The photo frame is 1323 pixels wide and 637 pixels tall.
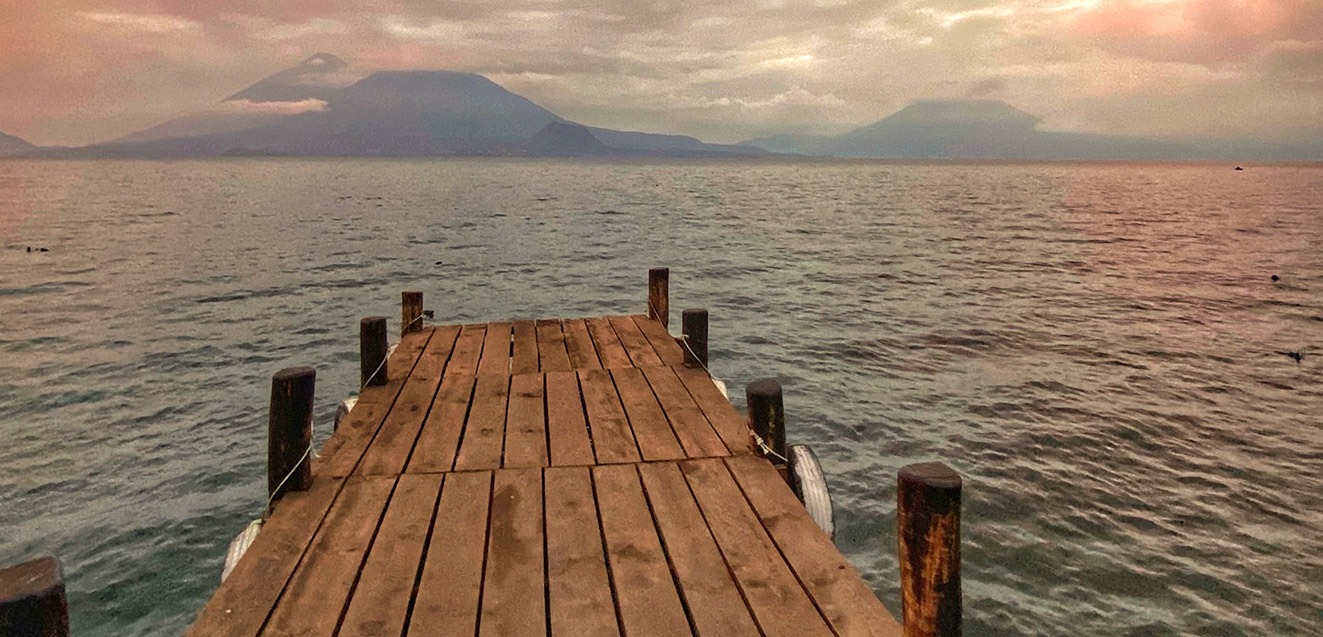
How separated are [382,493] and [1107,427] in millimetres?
12076

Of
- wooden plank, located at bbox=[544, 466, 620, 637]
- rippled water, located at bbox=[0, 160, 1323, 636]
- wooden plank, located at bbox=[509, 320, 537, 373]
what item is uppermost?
wooden plank, located at bbox=[509, 320, 537, 373]

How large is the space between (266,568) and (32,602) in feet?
4.76

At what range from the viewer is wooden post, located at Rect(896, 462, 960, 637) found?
3857mm

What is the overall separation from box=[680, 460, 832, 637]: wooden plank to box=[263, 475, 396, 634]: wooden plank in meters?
2.24

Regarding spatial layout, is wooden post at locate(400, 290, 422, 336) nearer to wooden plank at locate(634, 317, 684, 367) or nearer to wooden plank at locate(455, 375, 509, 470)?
wooden plank at locate(455, 375, 509, 470)

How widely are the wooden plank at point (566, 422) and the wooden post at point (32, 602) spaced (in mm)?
3427

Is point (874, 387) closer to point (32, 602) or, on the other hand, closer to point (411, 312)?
point (411, 312)

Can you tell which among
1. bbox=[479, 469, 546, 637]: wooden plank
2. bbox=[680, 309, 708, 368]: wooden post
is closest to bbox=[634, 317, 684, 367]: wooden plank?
bbox=[680, 309, 708, 368]: wooden post

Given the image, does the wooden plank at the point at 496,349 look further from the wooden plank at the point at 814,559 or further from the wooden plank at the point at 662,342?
the wooden plank at the point at 814,559

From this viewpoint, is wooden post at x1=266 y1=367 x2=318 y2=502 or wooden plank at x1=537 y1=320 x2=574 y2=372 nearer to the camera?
wooden post at x1=266 y1=367 x2=318 y2=502

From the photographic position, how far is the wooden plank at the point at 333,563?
4.04m

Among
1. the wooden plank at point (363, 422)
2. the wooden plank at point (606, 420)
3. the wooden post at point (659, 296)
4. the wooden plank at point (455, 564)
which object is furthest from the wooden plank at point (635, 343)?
the wooden plank at point (455, 564)

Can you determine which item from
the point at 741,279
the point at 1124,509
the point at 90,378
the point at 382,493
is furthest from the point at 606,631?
the point at 741,279

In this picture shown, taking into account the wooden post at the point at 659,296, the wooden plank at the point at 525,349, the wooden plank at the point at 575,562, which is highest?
the wooden post at the point at 659,296
